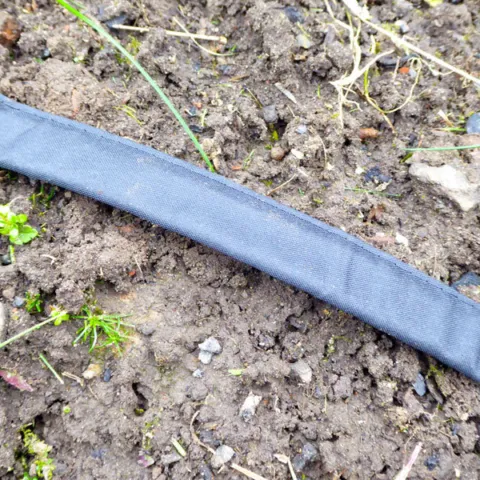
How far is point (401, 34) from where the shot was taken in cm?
195

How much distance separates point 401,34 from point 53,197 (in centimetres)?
162

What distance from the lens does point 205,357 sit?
1.45 m

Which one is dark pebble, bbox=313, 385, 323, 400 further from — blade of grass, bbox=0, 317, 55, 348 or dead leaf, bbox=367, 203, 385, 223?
blade of grass, bbox=0, 317, 55, 348

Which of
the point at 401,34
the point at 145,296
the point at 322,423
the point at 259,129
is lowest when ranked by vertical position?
the point at 322,423

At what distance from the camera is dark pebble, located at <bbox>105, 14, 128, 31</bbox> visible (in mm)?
1829

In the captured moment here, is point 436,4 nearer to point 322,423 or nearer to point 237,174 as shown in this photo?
point 237,174

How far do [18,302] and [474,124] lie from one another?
72.9 inches

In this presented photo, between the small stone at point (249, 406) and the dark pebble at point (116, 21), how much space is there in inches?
61.3

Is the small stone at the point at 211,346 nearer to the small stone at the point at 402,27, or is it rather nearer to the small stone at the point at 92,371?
the small stone at the point at 92,371

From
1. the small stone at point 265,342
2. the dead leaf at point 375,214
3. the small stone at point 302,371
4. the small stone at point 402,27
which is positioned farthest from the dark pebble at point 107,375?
the small stone at point 402,27

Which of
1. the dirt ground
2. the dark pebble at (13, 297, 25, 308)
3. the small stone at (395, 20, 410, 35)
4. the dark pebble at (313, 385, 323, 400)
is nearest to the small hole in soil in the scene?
the dirt ground

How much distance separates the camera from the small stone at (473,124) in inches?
70.6

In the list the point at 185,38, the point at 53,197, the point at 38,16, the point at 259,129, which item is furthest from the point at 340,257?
the point at 38,16

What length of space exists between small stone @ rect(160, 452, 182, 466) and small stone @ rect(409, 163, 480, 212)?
4.27 ft
